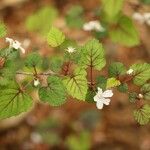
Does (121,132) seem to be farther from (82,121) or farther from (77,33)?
(77,33)

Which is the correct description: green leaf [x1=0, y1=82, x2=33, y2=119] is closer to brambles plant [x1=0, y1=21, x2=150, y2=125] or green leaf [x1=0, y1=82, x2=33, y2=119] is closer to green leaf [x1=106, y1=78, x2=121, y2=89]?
brambles plant [x1=0, y1=21, x2=150, y2=125]

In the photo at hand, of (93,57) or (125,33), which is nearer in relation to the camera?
(93,57)

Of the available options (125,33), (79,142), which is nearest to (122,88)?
(125,33)

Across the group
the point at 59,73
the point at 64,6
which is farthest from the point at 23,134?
the point at 59,73

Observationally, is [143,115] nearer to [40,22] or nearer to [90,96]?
[90,96]

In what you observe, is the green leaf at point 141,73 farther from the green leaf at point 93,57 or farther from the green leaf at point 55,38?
the green leaf at point 55,38

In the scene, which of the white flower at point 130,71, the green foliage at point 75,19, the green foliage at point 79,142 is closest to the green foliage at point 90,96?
the white flower at point 130,71
